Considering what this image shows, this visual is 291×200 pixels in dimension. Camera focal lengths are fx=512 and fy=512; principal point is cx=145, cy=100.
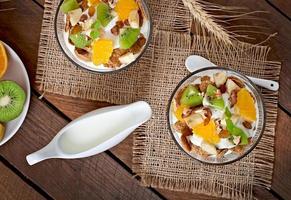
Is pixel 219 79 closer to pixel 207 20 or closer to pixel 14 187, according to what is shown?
pixel 207 20

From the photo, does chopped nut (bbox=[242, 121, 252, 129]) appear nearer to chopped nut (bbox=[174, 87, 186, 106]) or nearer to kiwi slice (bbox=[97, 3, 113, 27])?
chopped nut (bbox=[174, 87, 186, 106])

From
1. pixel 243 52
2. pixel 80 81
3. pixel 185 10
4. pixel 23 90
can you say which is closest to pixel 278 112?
pixel 243 52

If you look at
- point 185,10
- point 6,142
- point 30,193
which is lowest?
point 30,193

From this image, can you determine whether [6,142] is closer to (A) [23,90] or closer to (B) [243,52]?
(A) [23,90]

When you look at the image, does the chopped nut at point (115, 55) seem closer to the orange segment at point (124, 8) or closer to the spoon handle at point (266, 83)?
the orange segment at point (124, 8)

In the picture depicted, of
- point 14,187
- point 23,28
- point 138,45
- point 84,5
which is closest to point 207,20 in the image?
point 138,45
